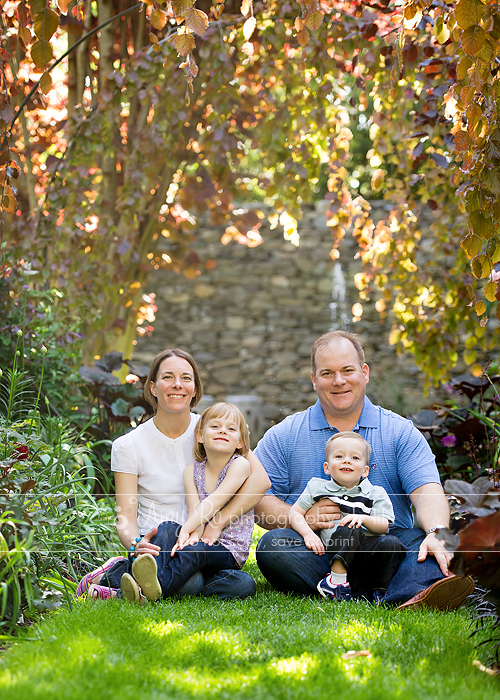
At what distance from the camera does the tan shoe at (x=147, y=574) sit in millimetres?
2258

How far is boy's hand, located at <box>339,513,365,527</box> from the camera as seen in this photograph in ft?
7.93

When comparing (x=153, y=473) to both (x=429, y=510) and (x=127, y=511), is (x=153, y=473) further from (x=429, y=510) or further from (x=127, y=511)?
(x=429, y=510)

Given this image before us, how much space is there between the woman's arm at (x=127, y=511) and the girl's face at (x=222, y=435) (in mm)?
331

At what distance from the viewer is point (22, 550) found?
76.7 inches

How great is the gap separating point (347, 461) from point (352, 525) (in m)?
0.23

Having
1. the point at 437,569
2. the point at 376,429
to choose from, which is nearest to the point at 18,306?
the point at 376,429

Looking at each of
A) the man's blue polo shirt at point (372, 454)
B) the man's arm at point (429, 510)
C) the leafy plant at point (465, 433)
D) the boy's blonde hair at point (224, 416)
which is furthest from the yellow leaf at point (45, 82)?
the leafy plant at point (465, 433)

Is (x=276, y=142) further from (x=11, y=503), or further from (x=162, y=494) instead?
(x=11, y=503)

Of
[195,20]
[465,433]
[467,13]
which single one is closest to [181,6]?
[195,20]

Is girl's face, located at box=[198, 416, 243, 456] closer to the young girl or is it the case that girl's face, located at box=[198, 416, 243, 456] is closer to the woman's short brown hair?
the young girl

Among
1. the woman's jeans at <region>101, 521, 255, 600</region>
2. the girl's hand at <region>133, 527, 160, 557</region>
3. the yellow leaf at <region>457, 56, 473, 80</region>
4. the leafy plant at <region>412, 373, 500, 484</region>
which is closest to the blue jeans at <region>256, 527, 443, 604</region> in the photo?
the woman's jeans at <region>101, 521, 255, 600</region>

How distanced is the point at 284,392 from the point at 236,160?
153 inches

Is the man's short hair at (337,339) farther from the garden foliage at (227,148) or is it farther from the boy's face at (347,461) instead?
the garden foliage at (227,148)

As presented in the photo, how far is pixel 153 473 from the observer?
8.75 ft
